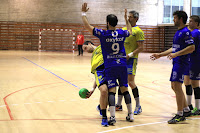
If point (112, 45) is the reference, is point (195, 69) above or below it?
below

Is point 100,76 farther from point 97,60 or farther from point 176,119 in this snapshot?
point 176,119

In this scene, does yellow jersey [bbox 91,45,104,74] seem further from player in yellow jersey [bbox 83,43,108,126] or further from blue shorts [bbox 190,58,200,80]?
blue shorts [bbox 190,58,200,80]

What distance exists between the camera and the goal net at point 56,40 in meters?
29.5

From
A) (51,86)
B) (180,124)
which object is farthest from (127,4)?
(180,124)

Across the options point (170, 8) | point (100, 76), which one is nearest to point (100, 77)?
point (100, 76)

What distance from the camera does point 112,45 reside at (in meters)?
5.17

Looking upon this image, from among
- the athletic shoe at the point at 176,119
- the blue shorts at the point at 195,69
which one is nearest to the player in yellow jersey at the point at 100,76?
the athletic shoe at the point at 176,119

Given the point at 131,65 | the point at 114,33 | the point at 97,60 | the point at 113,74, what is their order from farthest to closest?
the point at 131,65, the point at 97,60, the point at 113,74, the point at 114,33

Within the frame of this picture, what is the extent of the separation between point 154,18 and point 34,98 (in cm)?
2473

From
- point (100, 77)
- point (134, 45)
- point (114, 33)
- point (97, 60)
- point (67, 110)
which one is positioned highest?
point (114, 33)

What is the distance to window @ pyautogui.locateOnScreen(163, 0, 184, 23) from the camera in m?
29.0

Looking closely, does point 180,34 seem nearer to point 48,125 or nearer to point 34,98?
point 48,125

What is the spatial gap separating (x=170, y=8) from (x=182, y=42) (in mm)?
25333

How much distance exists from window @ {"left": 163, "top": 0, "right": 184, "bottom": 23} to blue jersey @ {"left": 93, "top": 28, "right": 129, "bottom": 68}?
25.2 meters
